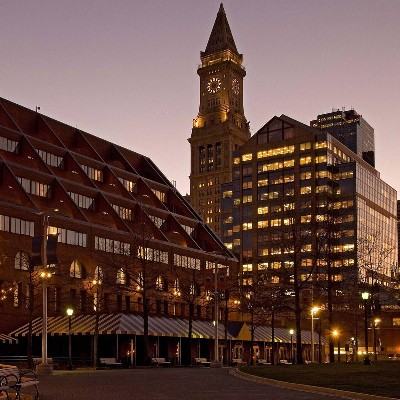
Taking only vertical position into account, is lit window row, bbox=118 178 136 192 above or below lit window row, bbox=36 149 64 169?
below

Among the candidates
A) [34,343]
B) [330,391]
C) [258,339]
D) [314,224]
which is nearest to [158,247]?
[258,339]

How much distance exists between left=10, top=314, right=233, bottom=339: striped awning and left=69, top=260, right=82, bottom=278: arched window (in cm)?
862

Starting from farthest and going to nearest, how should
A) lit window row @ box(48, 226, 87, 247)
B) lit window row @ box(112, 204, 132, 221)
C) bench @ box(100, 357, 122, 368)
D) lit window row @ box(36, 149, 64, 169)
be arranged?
1. lit window row @ box(112, 204, 132, 221)
2. lit window row @ box(36, 149, 64, 169)
3. lit window row @ box(48, 226, 87, 247)
4. bench @ box(100, 357, 122, 368)

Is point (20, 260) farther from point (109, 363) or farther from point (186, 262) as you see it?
point (186, 262)

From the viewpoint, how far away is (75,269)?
279 ft

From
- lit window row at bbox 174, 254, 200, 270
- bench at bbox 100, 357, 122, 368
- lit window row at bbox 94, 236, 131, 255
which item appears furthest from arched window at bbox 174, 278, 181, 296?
bench at bbox 100, 357, 122, 368

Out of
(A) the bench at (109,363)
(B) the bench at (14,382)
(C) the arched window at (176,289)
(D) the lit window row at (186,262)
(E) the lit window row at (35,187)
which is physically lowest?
(A) the bench at (109,363)

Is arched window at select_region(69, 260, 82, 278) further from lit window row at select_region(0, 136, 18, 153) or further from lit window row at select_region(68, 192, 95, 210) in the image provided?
lit window row at select_region(0, 136, 18, 153)

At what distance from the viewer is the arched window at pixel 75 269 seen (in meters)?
84.1

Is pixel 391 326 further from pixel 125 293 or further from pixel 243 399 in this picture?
pixel 243 399

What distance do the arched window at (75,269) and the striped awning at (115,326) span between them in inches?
339

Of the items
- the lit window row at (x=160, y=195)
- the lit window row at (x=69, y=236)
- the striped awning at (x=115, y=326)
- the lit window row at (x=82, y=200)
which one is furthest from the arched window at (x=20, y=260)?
the lit window row at (x=160, y=195)

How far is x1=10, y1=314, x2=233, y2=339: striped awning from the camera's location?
68.9 meters

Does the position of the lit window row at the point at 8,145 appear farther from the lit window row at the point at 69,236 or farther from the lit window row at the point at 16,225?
the lit window row at the point at 16,225
